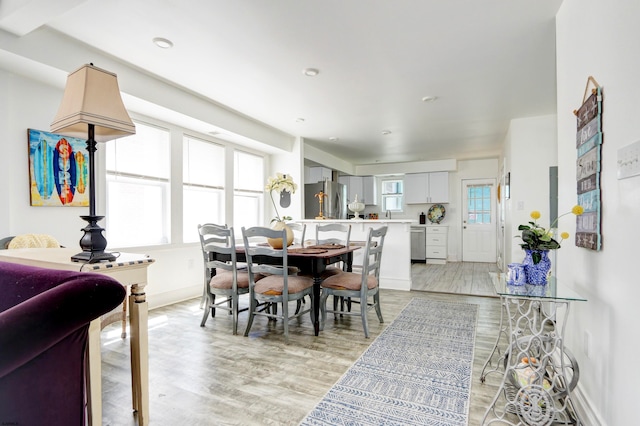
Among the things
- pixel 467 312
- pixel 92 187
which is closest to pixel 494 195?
pixel 467 312

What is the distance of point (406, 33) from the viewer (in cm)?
261

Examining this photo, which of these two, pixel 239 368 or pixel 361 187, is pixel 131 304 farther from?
Result: pixel 361 187

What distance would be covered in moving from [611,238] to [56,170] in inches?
156

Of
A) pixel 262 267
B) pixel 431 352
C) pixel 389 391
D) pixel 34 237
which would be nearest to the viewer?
pixel 389 391

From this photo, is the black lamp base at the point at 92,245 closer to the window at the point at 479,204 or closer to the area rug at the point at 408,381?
the area rug at the point at 408,381

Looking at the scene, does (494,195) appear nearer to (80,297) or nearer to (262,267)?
(262,267)

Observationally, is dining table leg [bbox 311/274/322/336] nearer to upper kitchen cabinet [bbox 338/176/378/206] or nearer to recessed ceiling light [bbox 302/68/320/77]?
Answer: recessed ceiling light [bbox 302/68/320/77]

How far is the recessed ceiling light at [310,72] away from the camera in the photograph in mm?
3229

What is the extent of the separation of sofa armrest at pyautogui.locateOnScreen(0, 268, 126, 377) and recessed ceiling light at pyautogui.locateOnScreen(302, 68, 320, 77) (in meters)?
2.89

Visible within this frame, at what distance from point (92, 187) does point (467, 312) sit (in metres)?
3.60

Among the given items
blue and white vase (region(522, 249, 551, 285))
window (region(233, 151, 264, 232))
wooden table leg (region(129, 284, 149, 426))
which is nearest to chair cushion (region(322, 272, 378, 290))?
blue and white vase (region(522, 249, 551, 285))

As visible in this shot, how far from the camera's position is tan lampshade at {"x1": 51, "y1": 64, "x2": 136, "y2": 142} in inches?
55.6

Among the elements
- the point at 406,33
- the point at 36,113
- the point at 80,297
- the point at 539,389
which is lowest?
the point at 539,389

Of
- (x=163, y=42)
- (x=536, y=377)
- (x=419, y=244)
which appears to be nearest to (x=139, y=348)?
(x=536, y=377)
